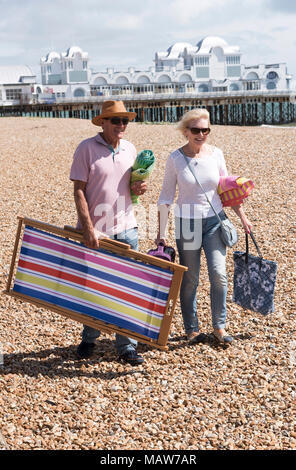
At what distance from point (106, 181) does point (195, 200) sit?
2.06 feet

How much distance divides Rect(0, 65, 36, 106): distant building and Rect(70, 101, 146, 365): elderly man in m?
65.8

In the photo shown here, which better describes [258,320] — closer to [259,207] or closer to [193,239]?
[193,239]

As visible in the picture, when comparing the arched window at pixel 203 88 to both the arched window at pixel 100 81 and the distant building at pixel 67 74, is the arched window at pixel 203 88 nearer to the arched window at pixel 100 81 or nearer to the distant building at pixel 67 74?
the arched window at pixel 100 81

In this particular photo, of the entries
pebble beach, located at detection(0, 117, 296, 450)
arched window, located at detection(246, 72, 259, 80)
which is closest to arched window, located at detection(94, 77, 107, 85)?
arched window, located at detection(246, 72, 259, 80)

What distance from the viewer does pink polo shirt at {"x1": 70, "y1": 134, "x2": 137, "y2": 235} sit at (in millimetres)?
3570

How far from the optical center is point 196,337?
4.25 metres

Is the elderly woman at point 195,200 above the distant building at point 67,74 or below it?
below

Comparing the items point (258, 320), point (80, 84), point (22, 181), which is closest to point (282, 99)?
point (80, 84)

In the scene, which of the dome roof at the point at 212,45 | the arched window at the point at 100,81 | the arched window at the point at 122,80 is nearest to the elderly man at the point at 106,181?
the arched window at the point at 122,80

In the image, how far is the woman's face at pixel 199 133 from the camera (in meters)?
3.74

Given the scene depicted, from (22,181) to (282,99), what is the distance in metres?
59.1

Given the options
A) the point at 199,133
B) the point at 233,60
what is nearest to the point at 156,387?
the point at 199,133

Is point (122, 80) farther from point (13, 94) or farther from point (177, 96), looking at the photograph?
point (177, 96)

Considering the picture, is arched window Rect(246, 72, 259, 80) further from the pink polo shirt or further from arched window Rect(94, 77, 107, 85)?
the pink polo shirt
